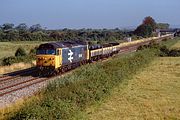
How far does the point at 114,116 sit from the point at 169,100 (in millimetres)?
5661

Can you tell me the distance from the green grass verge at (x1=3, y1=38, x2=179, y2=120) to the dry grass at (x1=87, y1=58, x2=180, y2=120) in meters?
0.66

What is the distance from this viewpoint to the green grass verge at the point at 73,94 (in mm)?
15837

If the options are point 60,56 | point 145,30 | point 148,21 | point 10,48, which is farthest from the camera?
point 148,21

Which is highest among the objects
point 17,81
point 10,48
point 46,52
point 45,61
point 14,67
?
point 46,52

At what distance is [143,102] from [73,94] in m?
5.45

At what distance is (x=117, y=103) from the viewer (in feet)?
74.2

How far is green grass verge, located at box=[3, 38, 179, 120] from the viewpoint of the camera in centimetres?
1584

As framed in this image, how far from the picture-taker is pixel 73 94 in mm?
19375

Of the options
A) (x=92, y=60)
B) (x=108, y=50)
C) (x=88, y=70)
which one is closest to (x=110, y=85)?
(x=88, y=70)

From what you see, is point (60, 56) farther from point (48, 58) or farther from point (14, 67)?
point (14, 67)

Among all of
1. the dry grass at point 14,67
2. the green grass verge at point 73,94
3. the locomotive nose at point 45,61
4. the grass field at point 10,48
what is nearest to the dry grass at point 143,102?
the green grass verge at point 73,94

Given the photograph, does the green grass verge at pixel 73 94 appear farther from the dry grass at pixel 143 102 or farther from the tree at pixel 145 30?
the tree at pixel 145 30

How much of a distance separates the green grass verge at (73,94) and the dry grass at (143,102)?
66cm

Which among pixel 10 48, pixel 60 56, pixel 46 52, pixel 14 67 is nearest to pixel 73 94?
pixel 46 52
